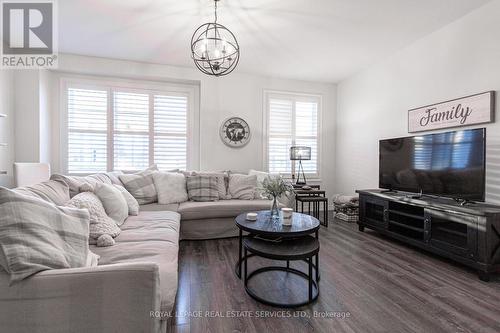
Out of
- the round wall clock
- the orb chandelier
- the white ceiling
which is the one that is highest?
the white ceiling

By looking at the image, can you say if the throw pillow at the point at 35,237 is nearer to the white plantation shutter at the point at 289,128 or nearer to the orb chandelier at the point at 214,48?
the orb chandelier at the point at 214,48

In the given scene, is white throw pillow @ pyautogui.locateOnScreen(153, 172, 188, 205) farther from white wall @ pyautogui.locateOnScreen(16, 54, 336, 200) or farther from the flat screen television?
the flat screen television

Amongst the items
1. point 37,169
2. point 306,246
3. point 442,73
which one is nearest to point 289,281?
point 306,246

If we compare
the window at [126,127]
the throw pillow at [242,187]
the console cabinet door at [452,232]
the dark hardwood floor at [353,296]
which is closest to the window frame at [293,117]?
the throw pillow at [242,187]

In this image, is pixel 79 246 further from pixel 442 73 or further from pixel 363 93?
pixel 363 93

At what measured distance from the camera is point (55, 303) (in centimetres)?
99

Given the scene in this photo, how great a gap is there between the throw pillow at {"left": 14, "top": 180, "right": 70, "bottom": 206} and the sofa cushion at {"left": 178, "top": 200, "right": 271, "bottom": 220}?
139 cm

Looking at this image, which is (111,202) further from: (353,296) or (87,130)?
(87,130)

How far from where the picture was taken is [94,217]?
72.6 inches

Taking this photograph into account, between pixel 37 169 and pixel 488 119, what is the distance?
17.5 ft

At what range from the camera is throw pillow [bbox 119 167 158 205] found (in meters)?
3.28

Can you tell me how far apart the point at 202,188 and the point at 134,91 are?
2286 mm

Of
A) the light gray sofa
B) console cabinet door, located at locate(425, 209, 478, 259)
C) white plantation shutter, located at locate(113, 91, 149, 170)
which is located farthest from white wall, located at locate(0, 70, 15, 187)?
console cabinet door, located at locate(425, 209, 478, 259)

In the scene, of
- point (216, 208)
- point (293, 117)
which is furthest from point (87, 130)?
point (293, 117)
